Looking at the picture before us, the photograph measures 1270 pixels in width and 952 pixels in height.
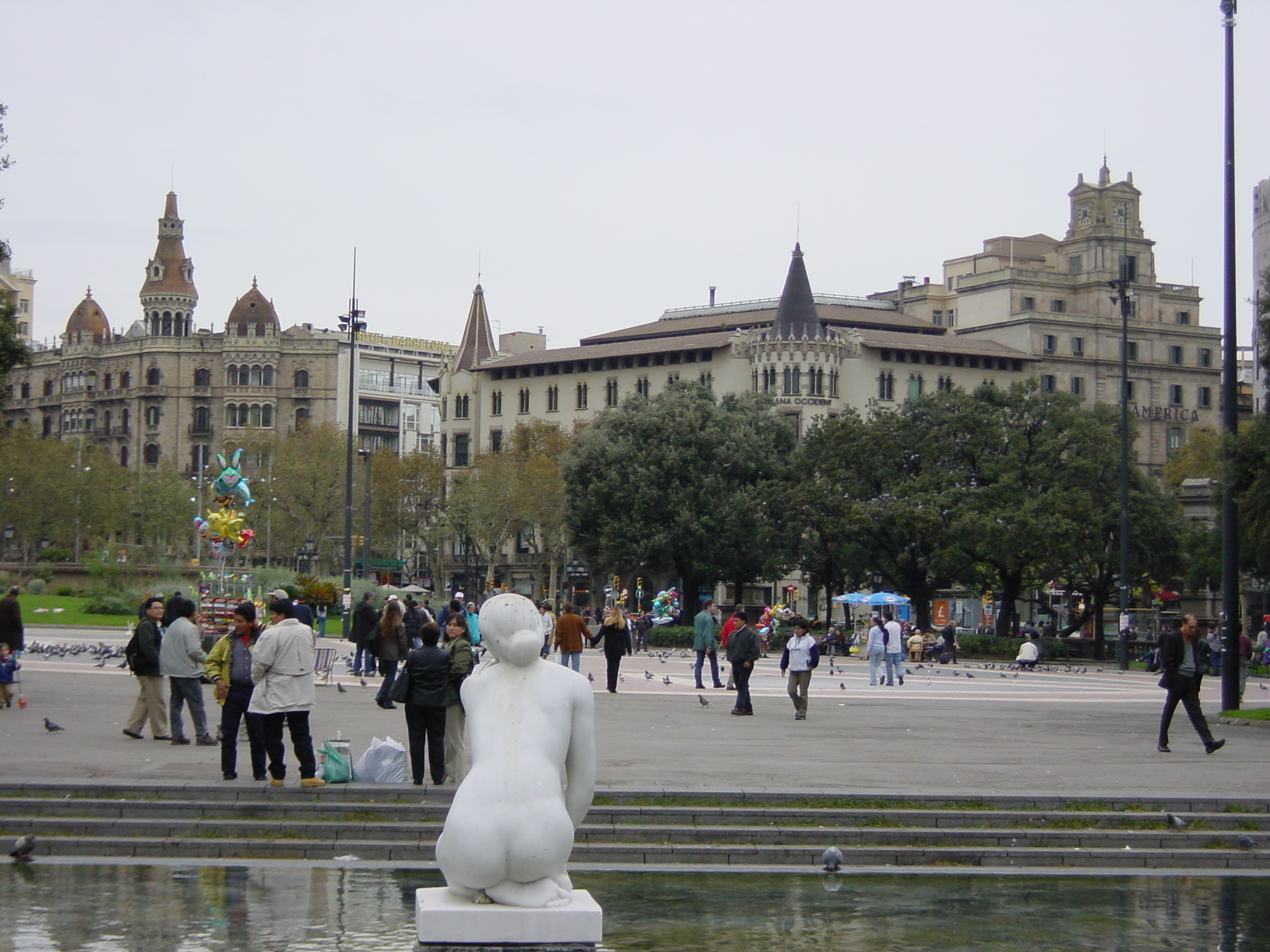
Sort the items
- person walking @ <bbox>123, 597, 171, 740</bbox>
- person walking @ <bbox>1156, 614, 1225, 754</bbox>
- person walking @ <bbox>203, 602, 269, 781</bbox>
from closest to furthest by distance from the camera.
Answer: person walking @ <bbox>203, 602, 269, 781</bbox>
person walking @ <bbox>123, 597, 171, 740</bbox>
person walking @ <bbox>1156, 614, 1225, 754</bbox>

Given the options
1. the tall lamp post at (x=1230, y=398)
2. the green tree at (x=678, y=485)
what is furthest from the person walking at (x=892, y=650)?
the green tree at (x=678, y=485)

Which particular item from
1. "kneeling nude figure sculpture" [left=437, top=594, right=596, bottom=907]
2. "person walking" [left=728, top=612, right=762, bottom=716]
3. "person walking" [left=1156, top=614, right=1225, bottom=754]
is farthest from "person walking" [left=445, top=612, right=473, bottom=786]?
"person walking" [left=728, top=612, right=762, bottom=716]

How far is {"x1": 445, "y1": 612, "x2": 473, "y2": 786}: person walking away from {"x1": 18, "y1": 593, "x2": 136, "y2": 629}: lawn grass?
33.4 m

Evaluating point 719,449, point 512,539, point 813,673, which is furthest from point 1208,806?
point 512,539

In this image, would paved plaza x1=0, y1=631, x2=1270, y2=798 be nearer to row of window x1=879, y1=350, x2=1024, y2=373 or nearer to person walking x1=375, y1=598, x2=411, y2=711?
person walking x1=375, y1=598, x2=411, y2=711

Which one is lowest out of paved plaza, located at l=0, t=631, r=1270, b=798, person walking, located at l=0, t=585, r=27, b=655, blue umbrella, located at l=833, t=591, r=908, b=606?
paved plaza, located at l=0, t=631, r=1270, b=798

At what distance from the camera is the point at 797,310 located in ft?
315

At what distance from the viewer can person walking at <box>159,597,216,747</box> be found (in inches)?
677

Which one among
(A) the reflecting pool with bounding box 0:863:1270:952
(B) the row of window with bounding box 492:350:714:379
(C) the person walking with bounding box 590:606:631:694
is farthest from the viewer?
(B) the row of window with bounding box 492:350:714:379

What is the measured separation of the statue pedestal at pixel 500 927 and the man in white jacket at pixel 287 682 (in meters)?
7.09

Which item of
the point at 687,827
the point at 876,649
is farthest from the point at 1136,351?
the point at 687,827

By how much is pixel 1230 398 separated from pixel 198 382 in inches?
4295

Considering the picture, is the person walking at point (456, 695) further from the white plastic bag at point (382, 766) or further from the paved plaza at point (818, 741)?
the paved plaza at point (818, 741)

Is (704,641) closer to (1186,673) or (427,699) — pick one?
(1186,673)
